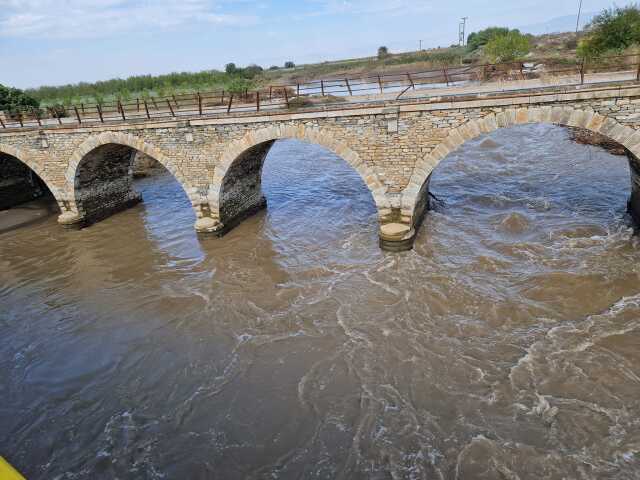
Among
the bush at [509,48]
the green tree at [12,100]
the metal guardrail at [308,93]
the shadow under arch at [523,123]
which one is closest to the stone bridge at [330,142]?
the shadow under arch at [523,123]

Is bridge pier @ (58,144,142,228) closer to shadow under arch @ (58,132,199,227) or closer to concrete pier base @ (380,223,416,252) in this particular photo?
shadow under arch @ (58,132,199,227)

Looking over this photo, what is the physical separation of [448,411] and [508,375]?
4.95ft

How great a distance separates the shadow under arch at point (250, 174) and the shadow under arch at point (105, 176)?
3.27 feet

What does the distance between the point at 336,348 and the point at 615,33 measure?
29.4m

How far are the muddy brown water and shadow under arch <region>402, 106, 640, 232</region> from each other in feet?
5.65

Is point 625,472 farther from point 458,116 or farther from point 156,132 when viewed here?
point 156,132

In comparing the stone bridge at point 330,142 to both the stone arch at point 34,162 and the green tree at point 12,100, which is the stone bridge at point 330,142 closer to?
the stone arch at point 34,162

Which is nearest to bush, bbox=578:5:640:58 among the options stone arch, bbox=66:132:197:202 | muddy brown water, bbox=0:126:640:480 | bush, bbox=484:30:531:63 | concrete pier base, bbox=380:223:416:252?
bush, bbox=484:30:531:63

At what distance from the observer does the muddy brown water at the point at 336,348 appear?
670 cm

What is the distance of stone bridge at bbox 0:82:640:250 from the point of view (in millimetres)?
9680

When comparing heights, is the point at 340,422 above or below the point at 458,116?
below

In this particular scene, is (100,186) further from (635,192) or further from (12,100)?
(635,192)

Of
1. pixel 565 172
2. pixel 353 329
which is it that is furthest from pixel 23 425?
pixel 565 172

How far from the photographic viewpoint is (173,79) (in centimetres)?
4228
